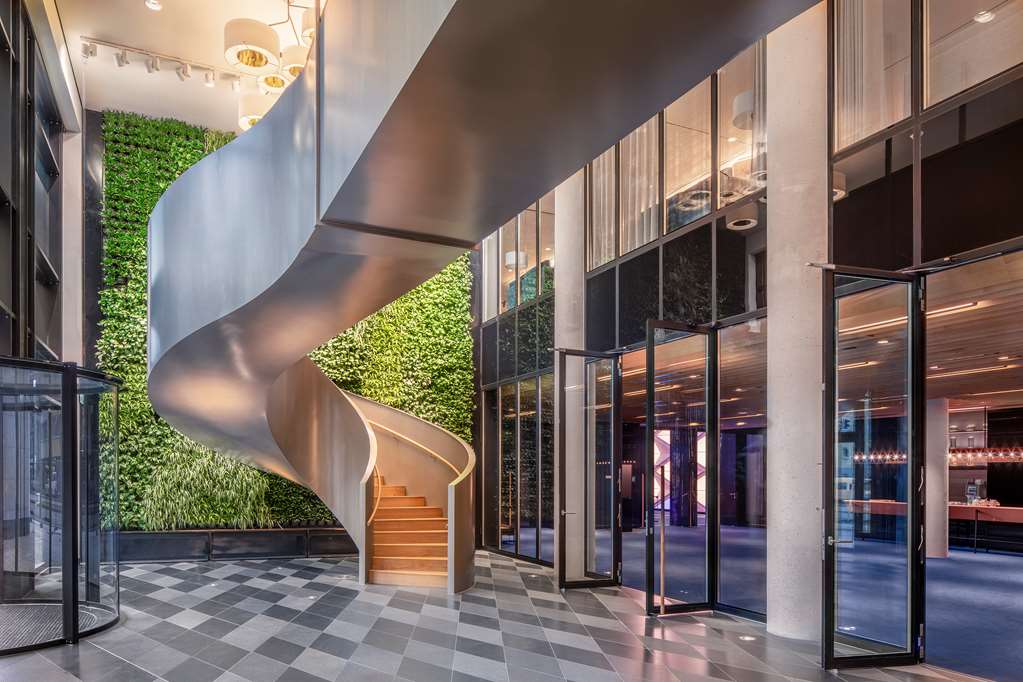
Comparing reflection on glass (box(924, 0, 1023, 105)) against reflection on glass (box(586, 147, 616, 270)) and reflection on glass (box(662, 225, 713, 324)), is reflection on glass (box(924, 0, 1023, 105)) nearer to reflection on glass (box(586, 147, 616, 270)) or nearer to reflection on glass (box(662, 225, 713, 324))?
reflection on glass (box(662, 225, 713, 324))

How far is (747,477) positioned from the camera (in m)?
15.6

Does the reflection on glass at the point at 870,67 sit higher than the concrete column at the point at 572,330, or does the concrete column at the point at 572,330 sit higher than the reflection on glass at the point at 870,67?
the reflection on glass at the point at 870,67

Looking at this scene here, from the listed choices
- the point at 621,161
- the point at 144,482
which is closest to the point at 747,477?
the point at 621,161

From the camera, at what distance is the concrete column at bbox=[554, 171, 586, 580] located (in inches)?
345

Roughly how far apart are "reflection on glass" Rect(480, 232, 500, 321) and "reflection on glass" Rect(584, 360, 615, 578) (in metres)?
4.06

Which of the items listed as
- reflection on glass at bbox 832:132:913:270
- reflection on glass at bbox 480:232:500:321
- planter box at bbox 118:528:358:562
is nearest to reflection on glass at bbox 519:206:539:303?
reflection on glass at bbox 480:232:500:321

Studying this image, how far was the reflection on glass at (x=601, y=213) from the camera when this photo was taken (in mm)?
9180

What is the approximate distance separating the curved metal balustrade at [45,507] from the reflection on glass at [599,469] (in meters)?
4.92

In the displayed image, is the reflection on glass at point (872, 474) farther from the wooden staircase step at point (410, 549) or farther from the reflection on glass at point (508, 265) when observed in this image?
the reflection on glass at point (508, 265)

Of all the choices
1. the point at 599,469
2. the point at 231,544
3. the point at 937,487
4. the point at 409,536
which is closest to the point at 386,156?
the point at 599,469

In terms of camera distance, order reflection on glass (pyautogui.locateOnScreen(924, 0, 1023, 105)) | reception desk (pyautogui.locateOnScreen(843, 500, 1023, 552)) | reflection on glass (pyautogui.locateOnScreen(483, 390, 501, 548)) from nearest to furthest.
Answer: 1. reflection on glass (pyautogui.locateOnScreen(924, 0, 1023, 105))
2. reflection on glass (pyautogui.locateOnScreen(483, 390, 501, 548))
3. reception desk (pyautogui.locateOnScreen(843, 500, 1023, 552))

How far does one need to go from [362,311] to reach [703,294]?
3.91 meters

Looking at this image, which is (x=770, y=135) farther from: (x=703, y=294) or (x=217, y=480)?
(x=217, y=480)

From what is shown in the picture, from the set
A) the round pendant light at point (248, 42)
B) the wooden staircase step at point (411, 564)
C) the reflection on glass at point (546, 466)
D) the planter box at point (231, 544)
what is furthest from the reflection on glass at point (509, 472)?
the round pendant light at point (248, 42)
